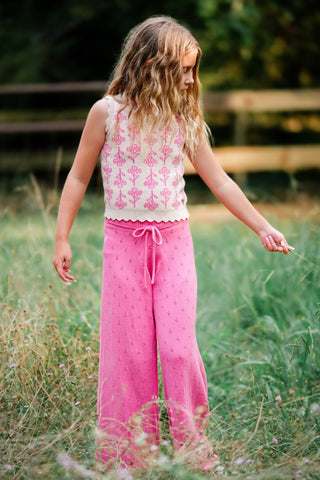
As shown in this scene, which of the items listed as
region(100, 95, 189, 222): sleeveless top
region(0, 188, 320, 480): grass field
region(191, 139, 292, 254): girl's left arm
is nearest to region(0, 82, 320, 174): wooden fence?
region(0, 188, 320, 480): grass field

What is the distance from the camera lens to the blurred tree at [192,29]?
284 inches

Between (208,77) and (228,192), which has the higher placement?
(208,77)

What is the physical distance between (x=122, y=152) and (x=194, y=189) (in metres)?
6.91

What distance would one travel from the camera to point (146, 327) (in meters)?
2.05

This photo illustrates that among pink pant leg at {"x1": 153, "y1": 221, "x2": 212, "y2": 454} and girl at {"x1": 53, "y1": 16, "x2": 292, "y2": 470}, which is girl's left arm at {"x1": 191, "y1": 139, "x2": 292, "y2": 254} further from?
pink pant leg at {"x1": 153, "y1": 221, "x2": 212, "y2": 454}

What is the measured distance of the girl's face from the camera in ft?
6.57

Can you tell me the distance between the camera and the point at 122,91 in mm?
2061

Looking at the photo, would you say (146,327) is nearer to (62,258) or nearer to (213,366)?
(62,258)

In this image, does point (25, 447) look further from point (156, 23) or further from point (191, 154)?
point (156, 23)

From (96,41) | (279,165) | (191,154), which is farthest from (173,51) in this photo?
(96,41)

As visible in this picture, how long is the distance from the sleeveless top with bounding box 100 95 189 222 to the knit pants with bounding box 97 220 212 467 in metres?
0.05

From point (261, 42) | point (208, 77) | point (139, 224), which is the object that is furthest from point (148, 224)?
point (208, 77)

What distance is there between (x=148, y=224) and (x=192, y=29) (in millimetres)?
6302

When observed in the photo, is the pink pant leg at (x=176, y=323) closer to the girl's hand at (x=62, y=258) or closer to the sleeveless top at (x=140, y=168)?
the sleeveless top at (x=140, y=168)
